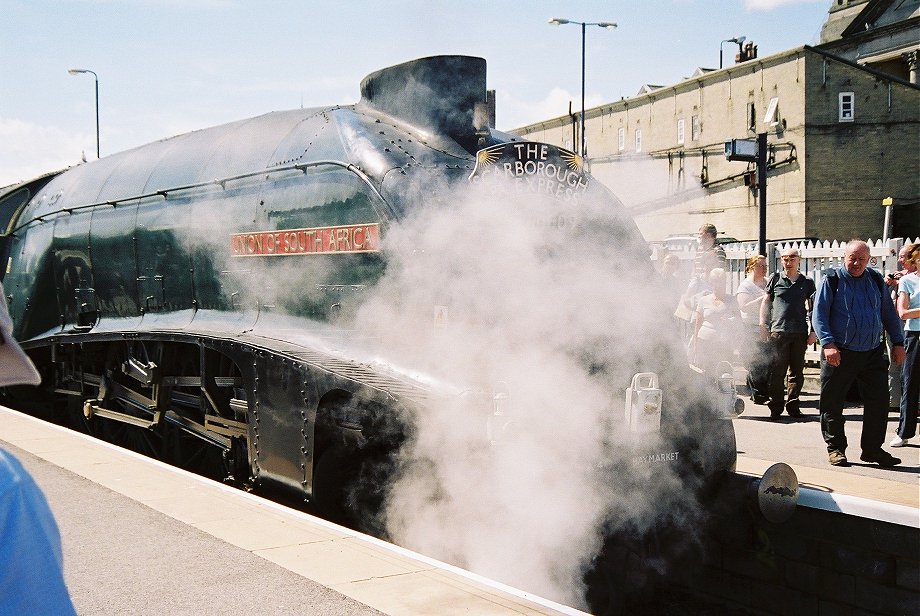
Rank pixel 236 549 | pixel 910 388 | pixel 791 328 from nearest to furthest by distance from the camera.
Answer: pixel 236 549 → pixel 910 388 → pixel 791 328

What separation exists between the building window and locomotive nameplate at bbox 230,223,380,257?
35857 millimetres

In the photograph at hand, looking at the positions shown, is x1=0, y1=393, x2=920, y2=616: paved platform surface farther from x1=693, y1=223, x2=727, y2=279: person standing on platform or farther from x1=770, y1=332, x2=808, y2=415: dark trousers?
x1=693, y1=223, x2=727, y2=279: person standing on platform

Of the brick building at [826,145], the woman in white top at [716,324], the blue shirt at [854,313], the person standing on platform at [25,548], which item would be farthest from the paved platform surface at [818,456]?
the brick building at [826,145]

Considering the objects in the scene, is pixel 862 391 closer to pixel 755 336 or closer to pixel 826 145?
pixel 755 336

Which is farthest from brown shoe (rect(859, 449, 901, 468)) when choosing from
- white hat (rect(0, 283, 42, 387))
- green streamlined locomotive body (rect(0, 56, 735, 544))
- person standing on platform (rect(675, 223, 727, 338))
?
white hat (rect(0, 283, 42, 387))

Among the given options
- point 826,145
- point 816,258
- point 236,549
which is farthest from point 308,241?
point 826,145

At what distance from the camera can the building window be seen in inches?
1441

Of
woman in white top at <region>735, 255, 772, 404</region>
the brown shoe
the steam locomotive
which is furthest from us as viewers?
woman in white top at <region>735, 255, 772, 404</region>

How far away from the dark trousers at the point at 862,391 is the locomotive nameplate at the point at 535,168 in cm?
263

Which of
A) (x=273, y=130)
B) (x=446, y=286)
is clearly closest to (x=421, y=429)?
(x=446, y=286)

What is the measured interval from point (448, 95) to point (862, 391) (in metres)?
3.73

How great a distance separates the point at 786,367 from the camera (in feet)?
29.0

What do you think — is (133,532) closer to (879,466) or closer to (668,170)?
(879,466)

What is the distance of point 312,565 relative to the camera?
159 inches
